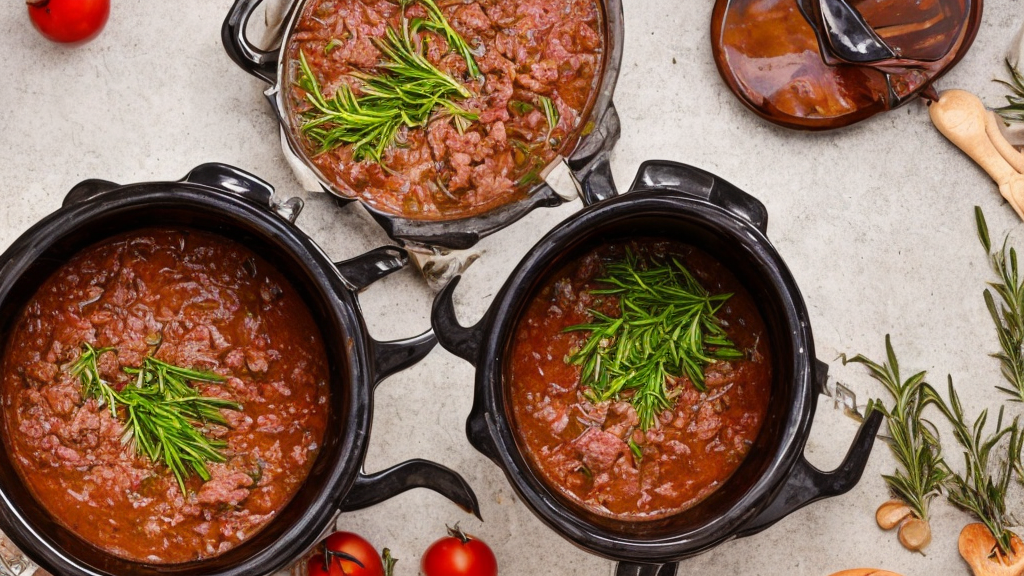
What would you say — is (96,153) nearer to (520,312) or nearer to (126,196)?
(126,196)

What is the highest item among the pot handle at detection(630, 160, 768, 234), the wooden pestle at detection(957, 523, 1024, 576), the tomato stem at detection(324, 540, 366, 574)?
the pot handle at detection(630, 160, 768, 234)

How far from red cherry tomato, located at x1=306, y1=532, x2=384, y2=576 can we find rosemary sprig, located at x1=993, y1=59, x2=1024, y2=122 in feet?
6.76

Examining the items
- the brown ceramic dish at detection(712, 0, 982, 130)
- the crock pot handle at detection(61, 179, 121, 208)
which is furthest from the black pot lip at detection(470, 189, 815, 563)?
the crock pot handle at detection(61, 179, 121, 208)

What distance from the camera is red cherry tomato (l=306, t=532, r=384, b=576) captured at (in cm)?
229

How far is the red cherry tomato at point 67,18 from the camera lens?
2283 millimetres

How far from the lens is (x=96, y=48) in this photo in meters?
2.44

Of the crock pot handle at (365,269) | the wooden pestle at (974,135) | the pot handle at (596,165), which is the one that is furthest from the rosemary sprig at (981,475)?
the crock pot handle at (365,269)

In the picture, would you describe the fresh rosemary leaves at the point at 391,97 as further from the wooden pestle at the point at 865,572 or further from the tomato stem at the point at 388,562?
the wooden pestle at the point at 865,572

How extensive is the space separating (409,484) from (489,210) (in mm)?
696

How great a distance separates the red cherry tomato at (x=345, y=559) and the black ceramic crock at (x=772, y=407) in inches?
20.7

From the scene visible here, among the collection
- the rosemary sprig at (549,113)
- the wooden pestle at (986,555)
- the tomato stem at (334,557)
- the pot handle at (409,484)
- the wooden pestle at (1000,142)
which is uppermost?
the rosemary sprig at (549,113)

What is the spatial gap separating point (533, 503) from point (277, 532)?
0.58 m

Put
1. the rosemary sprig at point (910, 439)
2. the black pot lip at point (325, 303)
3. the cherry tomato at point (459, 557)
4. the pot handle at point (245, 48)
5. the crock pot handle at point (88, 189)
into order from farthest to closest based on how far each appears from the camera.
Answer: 1. the rosemary sprig at point (910, 439)
2. the cherry tomato at point (459, 557)
3. the pot handle at point (245, 48)
4. the crock pot handle at point (88, 189)
5. the black pot lip at point (325, 303)

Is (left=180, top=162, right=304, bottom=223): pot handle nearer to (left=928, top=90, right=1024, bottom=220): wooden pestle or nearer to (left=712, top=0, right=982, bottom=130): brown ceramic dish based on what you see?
(left=712, top=0, right=982, bottom=130): brown ceramic dish
